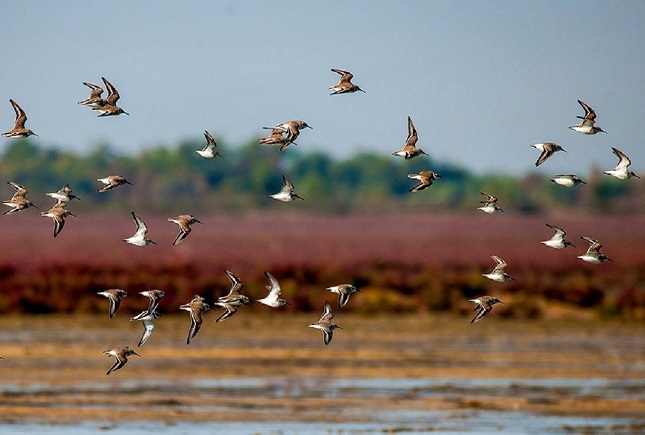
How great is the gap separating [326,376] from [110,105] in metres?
12.0

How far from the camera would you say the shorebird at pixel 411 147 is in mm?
23172

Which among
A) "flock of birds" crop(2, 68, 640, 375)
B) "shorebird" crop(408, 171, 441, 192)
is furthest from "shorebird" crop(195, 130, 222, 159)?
"shorebird" crop(408, 171, 441, 192)

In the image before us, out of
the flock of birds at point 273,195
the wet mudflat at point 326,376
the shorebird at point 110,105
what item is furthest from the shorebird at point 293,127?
the wet mudflat at point 326,376

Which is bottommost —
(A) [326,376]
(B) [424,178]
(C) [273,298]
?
(A) [326,376]

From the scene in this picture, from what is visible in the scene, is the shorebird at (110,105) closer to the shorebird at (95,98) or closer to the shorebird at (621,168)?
the shorebird at (95,98)

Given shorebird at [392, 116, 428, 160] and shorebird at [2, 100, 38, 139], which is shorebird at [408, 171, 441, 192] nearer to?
shorebird at [392, 116, 428, 160]

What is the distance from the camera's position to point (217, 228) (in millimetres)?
96438

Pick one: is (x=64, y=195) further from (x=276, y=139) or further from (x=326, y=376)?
(x=326, y=376)

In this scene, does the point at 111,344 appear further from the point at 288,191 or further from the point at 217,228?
the point at 217,228

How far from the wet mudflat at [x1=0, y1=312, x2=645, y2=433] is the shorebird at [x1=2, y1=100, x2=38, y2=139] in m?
5.67

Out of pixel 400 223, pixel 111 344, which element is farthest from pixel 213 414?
pixel 400 223

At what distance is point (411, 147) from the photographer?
76.8 ft

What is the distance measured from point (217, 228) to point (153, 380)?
63.0m

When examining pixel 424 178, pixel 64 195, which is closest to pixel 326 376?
pixel 424 178
